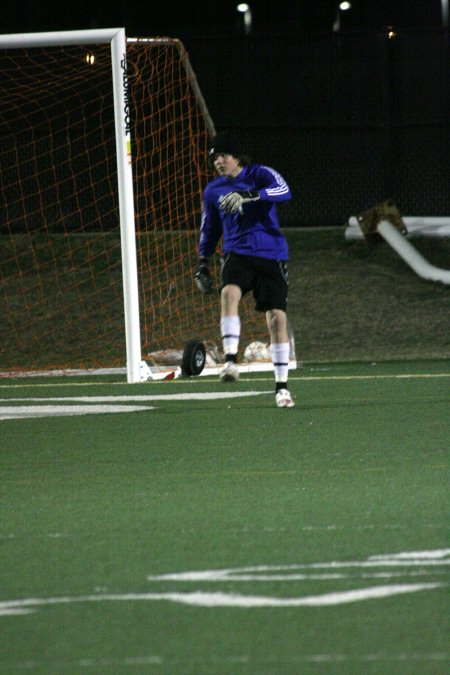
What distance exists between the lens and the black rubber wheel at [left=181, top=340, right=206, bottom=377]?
14688 mm

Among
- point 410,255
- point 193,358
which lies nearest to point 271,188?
point 193,358

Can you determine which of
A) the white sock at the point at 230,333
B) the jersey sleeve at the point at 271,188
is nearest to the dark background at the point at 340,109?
the jersey sleeve at the point at 271,188

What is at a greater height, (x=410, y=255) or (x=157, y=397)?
(x=157, y=397)

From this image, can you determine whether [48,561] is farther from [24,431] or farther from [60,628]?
[24,431]

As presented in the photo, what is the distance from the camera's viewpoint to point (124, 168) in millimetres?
14219

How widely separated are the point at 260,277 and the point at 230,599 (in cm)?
702

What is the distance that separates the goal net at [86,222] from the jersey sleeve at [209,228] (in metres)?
6.58

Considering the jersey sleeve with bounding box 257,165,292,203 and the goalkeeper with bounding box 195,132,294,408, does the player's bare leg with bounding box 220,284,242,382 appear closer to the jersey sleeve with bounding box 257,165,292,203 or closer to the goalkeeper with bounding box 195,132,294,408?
the goalkeeper with bounding box 195,132,294,408

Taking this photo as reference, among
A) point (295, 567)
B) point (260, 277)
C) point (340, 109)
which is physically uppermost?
point (340, 109)

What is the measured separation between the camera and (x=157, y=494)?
693cm

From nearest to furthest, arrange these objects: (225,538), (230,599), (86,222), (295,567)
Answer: (230,599) → (295,567) → (225,538) → (86,222)

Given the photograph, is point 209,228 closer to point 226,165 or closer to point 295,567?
point 226,165

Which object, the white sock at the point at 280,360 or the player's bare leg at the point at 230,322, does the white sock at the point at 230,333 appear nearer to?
the player's bare leg at the point at 230,322

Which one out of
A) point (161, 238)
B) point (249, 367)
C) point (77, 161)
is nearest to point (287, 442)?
point (249, 367)
